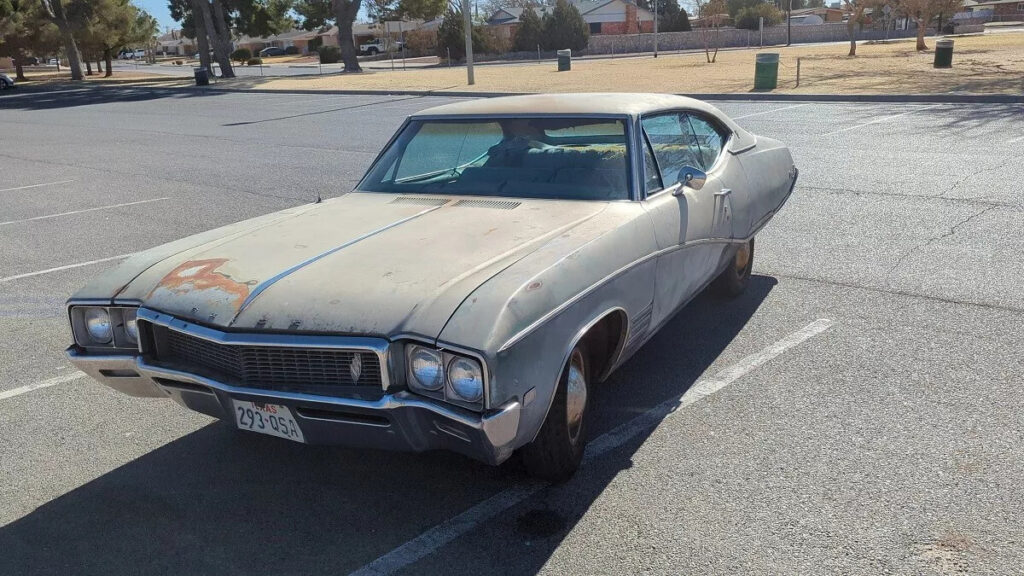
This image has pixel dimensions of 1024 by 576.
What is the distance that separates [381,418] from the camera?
3.09 metres

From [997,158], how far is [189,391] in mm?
10647

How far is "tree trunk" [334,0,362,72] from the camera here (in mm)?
46906

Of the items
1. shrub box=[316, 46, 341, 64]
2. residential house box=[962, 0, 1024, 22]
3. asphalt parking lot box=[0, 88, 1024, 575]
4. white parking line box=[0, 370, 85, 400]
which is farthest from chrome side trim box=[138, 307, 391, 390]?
residential house box=[962, 0, 1024, 22]

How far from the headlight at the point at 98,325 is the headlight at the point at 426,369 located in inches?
57.2

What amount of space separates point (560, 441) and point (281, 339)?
114 centimetres

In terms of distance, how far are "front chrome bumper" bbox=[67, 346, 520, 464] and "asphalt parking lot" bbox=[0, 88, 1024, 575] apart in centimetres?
40

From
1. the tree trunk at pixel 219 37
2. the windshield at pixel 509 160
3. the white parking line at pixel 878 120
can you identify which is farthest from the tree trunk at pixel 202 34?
the windshield at pixel 509 160

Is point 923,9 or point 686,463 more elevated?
point 923,9

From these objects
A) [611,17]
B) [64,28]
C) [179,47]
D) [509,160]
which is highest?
[179,47]

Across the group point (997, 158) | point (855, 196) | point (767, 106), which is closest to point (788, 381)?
point (855, 196)

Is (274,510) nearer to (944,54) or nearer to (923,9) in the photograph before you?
(944,54)

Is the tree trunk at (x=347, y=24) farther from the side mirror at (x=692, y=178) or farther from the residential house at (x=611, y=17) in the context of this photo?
the side mirror at (x=692, y=178)

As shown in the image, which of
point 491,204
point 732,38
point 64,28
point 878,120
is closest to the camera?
point 491,204

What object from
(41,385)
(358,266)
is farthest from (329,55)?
(358,266)
